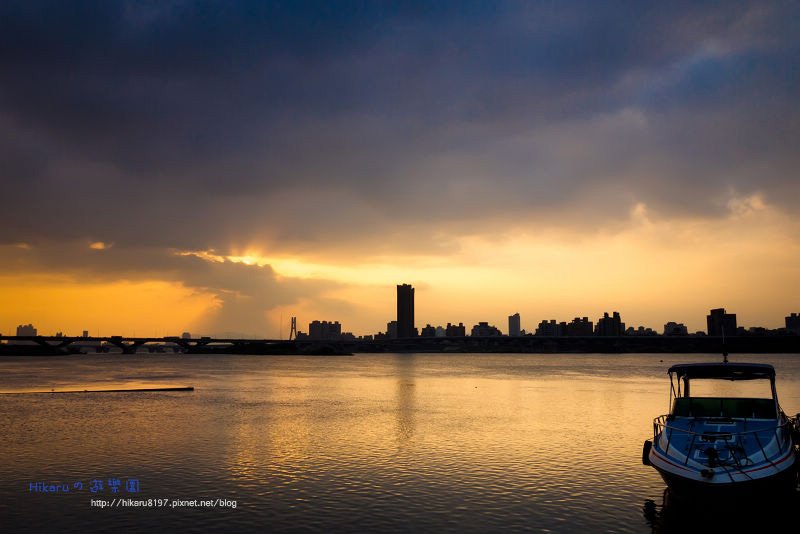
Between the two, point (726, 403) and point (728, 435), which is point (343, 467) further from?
point (726, 403)

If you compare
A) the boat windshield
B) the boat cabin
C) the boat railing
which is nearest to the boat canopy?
the boat cabin

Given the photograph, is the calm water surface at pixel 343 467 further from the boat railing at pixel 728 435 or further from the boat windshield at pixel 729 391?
the boat windshield at pixel 729 391

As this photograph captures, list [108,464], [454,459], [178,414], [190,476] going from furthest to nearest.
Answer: [178,414] → [454,459] → [108,464] → [190,476]

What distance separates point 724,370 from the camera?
31.1 meters

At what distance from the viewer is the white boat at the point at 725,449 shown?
848 inches

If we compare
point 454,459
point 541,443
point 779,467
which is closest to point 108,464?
point 454,459

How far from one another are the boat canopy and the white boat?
0.24 metres

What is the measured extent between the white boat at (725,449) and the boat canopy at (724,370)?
0.24 meters

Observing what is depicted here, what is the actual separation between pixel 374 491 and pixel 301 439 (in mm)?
15801

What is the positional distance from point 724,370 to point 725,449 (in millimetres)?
9041

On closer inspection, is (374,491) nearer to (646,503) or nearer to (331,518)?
(331,518)

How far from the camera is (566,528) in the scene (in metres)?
20.8

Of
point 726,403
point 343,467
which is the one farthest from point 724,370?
point 343,467

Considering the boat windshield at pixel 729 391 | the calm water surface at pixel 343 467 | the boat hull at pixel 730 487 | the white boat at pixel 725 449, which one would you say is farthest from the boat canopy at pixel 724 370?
the boat windshield at pixel 729 391
